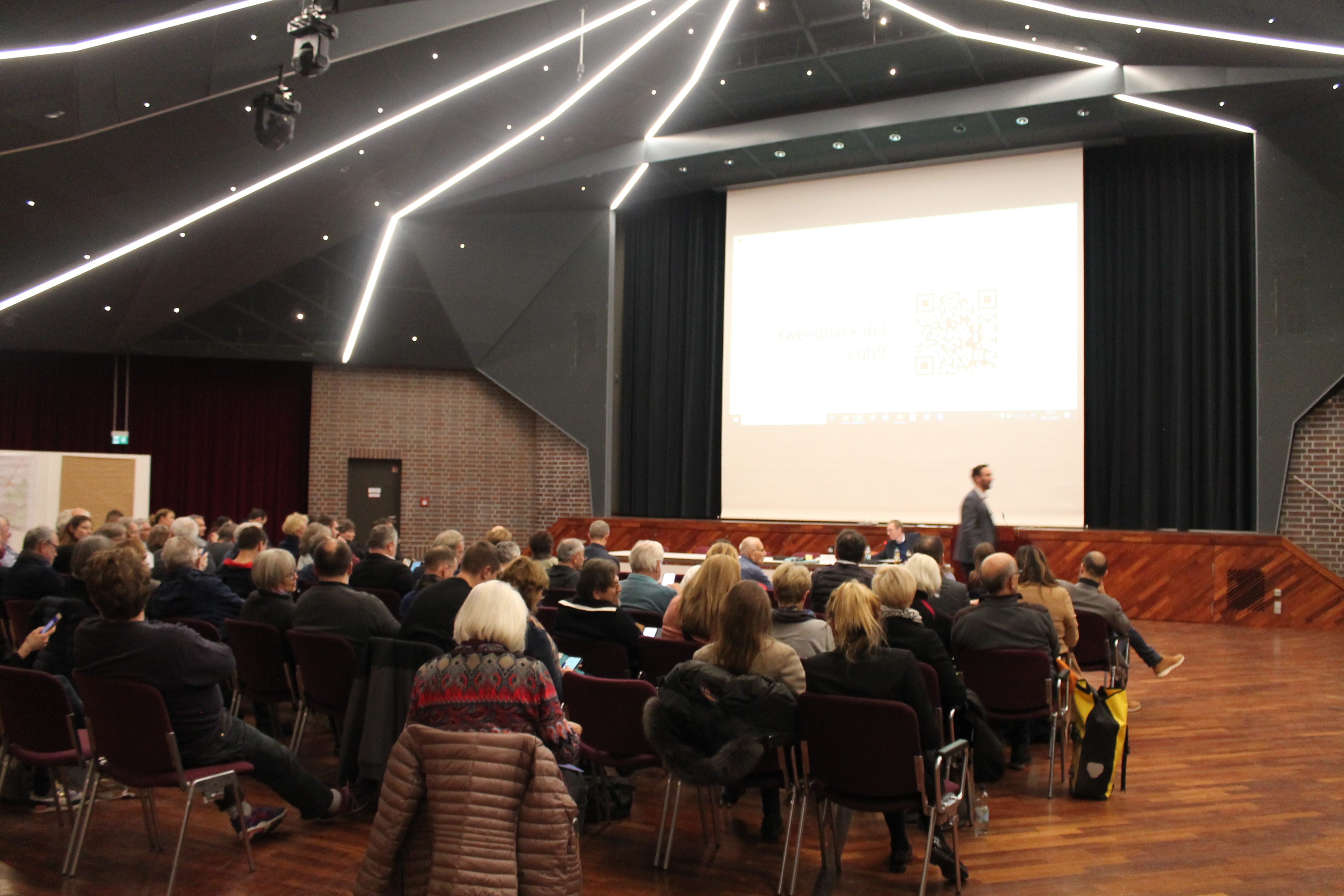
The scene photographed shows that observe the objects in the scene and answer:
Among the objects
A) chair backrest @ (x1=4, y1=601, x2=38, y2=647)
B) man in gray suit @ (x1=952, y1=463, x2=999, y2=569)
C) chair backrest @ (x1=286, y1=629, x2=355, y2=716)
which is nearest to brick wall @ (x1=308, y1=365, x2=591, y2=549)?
man in gray suit @ (x1=952, y1=463, x2=999, y2=569)

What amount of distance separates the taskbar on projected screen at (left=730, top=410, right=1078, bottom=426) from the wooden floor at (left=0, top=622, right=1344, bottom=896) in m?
6.47

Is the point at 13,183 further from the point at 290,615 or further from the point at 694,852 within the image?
the point at 694,852

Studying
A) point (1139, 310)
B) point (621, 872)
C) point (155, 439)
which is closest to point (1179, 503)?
point (1139, 310)

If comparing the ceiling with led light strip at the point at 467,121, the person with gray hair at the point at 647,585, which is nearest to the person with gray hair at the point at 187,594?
the person with gray hair at the point at 647,585

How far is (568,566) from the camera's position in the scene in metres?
5.95

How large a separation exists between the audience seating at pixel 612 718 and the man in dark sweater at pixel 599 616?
1.08ft

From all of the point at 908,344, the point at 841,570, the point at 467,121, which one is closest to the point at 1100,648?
the point at 841,570

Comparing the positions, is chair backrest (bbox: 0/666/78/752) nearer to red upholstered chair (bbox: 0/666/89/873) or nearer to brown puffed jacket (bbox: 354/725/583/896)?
red upholstered chair (bbox: 0/666/89/873)

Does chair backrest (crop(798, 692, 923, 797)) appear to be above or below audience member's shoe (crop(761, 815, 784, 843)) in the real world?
above

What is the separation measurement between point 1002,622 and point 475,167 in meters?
9.03

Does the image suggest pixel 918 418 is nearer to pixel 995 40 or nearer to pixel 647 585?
pixel 995 40

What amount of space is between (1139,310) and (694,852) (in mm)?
9845

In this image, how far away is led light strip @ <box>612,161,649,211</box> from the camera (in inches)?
506

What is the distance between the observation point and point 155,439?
13836 mm
